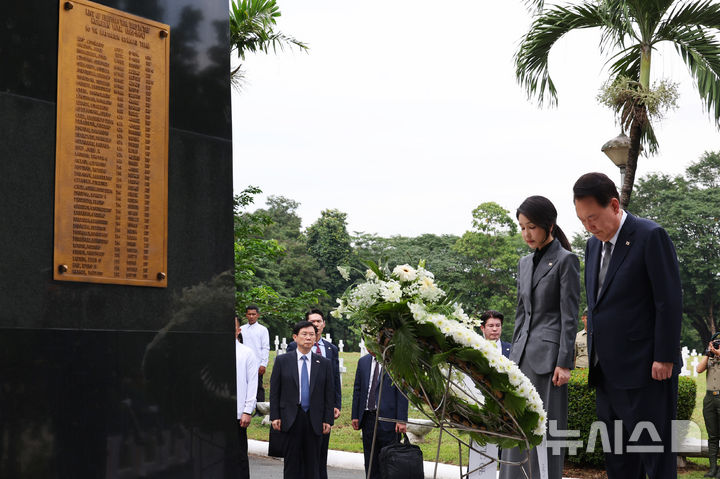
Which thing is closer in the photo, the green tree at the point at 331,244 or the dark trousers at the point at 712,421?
the dark trousers at the point at 712,421

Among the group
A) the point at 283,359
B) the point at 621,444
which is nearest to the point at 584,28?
the point at 283,359

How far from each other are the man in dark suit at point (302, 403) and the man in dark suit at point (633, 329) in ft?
15.2

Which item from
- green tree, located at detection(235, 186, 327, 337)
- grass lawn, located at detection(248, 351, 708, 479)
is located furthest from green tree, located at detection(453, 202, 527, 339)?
green tree, located at detection(235, 186, 327, 337)

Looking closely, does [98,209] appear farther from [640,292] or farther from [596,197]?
[640,292]

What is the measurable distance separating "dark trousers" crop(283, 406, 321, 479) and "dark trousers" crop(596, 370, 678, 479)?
15.1 ft

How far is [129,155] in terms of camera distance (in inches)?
177

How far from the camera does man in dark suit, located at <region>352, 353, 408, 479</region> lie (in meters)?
8.10

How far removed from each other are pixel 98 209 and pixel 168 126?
76 cm

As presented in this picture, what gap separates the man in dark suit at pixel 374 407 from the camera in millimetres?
8102

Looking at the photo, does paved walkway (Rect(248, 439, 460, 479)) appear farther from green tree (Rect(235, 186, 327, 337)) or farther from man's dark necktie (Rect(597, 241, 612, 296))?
man's dark necktie (Rect(597, 241, 612, 296))

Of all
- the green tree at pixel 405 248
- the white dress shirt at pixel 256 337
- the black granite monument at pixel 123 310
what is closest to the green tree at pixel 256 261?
the white dress shirt at pixel 256 337

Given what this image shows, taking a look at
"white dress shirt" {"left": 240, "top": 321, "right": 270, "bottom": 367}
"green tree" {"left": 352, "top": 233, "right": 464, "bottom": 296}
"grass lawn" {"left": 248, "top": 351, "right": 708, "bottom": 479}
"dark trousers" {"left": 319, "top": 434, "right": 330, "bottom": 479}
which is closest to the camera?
"dark trousers" {"left": 319, "top": 434, "right": 330, "bottom": 479}

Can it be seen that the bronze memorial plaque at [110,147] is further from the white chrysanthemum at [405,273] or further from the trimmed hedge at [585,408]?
the trimmed hedge at [585,408]

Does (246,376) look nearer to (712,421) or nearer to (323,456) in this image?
(323,456)
